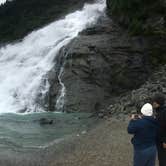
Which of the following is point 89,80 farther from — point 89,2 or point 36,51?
point 89,2

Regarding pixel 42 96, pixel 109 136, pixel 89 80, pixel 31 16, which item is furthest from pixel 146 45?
pixel 31 16

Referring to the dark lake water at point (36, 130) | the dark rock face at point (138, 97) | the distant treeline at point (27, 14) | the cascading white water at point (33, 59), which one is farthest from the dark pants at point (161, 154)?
the distant treeline at point (27, 14)

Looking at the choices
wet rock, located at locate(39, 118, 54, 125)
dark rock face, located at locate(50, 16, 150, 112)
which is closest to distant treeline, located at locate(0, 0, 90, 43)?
dark rock face, located at locate(50, 16, 150, 112)

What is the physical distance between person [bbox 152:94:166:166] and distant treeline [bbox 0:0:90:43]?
117 feet

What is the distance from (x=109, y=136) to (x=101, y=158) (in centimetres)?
372

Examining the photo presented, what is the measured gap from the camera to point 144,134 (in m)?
10.6

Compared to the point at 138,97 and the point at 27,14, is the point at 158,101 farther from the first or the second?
the point at 27,14

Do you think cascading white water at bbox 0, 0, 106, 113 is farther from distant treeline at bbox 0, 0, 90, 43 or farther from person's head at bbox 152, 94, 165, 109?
person's head at bbox 152, 94, 165, 109

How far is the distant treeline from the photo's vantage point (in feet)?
153

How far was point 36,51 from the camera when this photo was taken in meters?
39.0

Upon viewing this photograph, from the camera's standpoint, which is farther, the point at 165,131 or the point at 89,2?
the point at 89,2

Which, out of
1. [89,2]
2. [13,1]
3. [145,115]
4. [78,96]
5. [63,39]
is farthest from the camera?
[13,1]

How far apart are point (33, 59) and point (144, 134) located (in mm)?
27811

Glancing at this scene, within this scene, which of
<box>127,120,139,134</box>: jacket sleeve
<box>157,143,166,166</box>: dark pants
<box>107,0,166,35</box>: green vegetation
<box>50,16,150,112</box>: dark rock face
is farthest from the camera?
<box>107,0,166,35</box>: green vegetation
